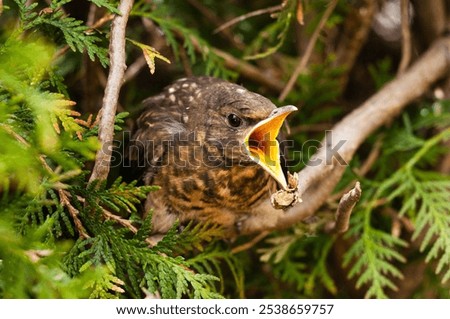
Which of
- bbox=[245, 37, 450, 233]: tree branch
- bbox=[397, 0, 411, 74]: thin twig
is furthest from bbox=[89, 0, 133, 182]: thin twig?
bbox=[397, 0, 411, 74]: thin twig

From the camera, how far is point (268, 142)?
151 centimetres

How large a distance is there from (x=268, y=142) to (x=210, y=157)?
180 mm

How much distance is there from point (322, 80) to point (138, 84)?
2.43 feet

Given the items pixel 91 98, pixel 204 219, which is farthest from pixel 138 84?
pixel 204 219

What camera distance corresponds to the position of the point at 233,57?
2139 millimetres

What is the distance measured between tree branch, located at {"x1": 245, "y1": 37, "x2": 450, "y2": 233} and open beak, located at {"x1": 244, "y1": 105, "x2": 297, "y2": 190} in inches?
4.4

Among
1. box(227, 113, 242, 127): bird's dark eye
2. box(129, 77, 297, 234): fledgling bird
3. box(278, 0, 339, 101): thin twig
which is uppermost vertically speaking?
box(278, 0, 339, 101): thin twig

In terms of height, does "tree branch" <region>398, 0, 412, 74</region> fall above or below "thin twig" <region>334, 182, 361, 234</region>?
above

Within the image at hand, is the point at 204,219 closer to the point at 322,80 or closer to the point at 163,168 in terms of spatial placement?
the point at 163,168

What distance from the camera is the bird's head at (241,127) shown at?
1.45 m

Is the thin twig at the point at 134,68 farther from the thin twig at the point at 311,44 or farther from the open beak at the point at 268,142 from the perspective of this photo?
the open beak at the point at 268,142

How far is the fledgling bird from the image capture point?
1.51 m

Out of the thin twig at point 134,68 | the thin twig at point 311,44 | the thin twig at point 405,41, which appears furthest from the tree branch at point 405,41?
the thin twig at point 134,68

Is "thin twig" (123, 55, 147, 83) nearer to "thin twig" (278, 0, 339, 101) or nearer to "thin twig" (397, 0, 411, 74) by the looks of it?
"thin twig" (278, 0, 339, 101)
